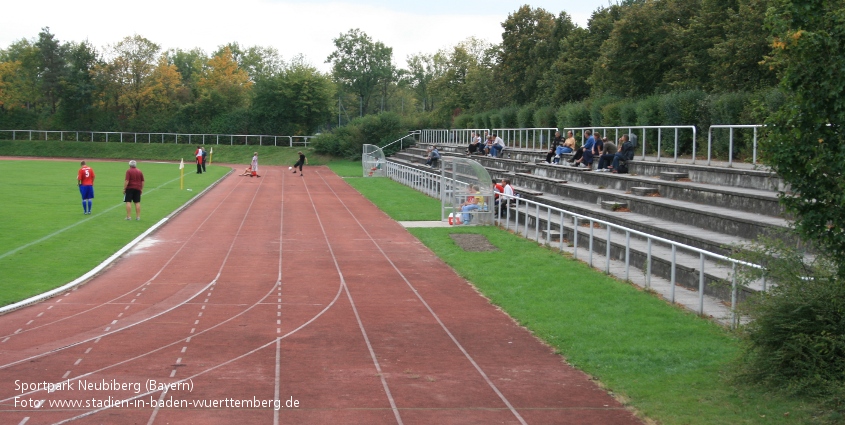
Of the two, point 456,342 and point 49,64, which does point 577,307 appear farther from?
point 49,64

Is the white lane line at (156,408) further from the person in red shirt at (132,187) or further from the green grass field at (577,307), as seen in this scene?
the person in red shirt at (132,187)

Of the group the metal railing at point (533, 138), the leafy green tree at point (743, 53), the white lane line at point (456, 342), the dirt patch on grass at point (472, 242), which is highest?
the leafy green tree at point (743, 53)

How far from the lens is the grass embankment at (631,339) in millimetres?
7637

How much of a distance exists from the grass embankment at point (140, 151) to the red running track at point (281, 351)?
5274 centimetres

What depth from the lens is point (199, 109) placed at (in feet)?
269

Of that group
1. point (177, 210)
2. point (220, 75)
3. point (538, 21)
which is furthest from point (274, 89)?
point (177, 210)

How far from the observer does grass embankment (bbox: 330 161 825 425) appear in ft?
25.1

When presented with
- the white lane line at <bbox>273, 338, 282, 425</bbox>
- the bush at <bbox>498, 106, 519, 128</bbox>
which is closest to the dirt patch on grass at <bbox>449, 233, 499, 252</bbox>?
the white lane line at <bbox>273, 338, 282, 425</bbox>

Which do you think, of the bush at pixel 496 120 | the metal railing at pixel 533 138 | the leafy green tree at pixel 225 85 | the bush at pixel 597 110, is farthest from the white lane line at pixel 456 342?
the leafy green tree at pixel 225 85

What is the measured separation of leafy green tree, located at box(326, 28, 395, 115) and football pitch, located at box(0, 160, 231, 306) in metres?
74.3

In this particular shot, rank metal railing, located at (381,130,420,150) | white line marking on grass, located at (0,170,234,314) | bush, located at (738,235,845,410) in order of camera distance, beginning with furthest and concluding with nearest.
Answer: metal railing, located at (381,130,420,150), white line marking on grass, located at (0,170,234,314), bush, located at (738,235,845,410)

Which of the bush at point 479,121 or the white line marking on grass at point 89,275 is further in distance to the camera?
the bush at point 479,121

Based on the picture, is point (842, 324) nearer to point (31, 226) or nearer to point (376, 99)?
point (31, 226)

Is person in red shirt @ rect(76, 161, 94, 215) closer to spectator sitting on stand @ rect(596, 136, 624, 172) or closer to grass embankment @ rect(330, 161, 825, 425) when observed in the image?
grass embankment @ rect(330, 161, 825, 425)
